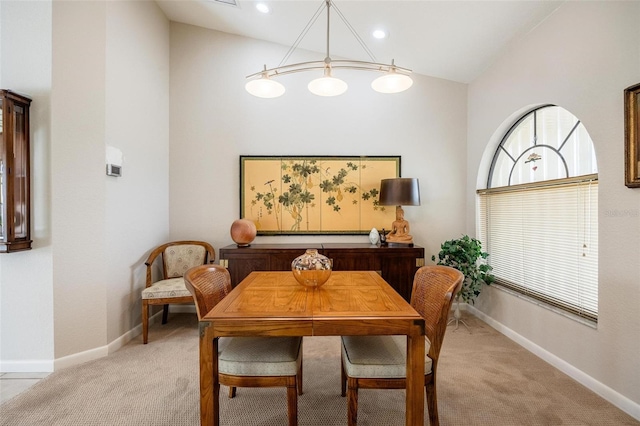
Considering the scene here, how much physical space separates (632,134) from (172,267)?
416cm

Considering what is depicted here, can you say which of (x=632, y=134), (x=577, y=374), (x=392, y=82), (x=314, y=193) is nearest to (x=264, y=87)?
(x=392, y=82)

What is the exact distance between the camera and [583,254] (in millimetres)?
2273

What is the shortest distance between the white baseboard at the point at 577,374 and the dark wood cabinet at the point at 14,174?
14.3 feet

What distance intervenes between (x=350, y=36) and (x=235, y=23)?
4.62ft

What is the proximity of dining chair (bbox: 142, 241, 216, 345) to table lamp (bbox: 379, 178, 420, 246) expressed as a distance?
7.13ft

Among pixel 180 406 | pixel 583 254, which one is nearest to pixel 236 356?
pixel 180 406

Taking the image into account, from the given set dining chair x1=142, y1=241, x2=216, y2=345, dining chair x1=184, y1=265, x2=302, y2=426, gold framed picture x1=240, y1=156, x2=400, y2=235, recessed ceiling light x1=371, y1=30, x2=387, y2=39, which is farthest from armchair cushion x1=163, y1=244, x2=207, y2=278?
recessed ceiling light x1=371, y1=30, x2=387, y2=39

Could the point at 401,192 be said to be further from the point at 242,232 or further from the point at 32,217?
the point at 32,217

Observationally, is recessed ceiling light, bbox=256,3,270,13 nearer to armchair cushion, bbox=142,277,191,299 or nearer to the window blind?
armchair cushion, bbox=142,277,191,299

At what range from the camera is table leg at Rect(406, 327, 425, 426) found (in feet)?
4.43

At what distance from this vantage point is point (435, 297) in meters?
1.72

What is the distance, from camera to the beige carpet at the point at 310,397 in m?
1.80

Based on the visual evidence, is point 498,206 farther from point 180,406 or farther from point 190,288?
point 180,406

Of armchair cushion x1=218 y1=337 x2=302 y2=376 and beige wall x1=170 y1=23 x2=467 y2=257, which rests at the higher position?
beige wall x1=170 y1=23 x2=467 y2=257
